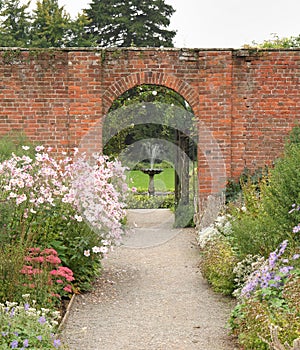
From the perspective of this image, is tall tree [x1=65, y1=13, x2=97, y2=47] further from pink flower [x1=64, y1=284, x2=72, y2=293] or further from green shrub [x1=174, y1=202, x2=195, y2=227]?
pink flower [x1=64, y1=284, x2=72, y2=293]

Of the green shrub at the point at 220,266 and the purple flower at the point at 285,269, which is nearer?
the purple flower at the point at 285,269

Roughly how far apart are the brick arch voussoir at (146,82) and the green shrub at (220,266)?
4.16 metres

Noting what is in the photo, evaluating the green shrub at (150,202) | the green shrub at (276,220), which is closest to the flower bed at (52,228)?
the green shrub at (276,220)

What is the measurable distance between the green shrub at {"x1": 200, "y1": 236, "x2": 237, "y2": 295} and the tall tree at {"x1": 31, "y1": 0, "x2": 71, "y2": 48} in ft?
74.6

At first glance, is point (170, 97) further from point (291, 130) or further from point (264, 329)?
point (264, 329)

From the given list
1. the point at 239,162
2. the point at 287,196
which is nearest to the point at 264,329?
the point at 287,196

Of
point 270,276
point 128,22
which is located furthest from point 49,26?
point 270,276

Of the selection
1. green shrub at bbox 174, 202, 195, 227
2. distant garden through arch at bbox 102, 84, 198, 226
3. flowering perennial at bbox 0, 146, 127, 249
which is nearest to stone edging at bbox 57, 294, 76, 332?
flowering perennial at bbox 0, 146, 127, 249

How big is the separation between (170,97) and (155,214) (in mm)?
3374

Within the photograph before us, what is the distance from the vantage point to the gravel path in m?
5.09

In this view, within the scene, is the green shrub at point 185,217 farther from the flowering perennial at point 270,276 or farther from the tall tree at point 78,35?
the tall tree at point 78,35

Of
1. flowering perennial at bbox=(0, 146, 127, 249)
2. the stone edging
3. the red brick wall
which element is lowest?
the stone edging

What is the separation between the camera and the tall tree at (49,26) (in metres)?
29.0

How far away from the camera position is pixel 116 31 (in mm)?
31094
